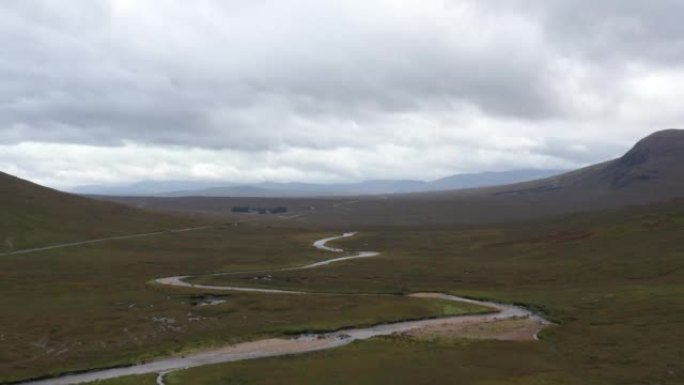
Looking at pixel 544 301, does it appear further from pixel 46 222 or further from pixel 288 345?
pixel 46 222

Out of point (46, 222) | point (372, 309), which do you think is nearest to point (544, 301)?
point (372, 309)

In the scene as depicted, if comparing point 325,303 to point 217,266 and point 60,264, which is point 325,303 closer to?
point 217,266

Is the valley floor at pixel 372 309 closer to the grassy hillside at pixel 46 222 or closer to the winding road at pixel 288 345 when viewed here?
the winding road at pixel 288 345

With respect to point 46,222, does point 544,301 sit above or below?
below

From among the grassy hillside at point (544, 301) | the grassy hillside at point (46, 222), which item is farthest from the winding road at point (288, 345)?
the grassy hillside at point (46, 222)

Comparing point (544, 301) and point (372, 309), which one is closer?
point (372, 309)

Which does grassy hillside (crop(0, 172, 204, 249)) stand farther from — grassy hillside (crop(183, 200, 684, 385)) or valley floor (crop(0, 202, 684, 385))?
grassy hillside (crop(183, 200, 684, 385))

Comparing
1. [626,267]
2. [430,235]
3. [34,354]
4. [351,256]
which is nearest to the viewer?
[34,354]

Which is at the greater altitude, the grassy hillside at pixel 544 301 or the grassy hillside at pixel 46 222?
the grassy hillside at pixel 46 222

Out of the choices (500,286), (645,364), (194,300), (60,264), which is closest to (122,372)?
(194,300)

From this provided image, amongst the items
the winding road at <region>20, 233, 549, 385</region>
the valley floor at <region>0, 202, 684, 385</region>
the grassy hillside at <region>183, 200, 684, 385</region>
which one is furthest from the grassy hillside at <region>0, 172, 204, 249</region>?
the winding road at <region>20, 233, 549, 385</region>

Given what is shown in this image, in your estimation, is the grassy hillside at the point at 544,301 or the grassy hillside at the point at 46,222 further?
the grassy hillside at the point at 46,222
